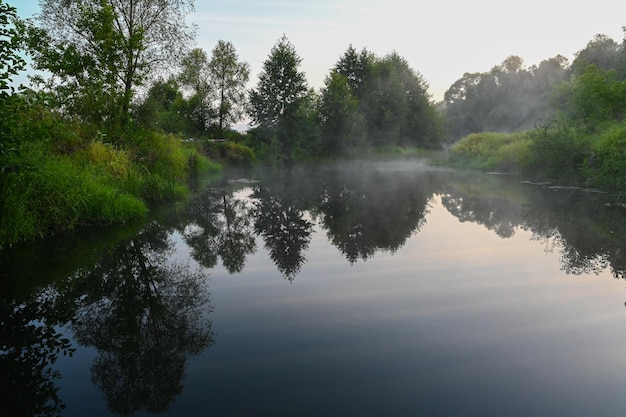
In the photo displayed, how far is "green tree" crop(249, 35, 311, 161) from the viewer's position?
39.9 meters

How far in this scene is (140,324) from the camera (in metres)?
4.08

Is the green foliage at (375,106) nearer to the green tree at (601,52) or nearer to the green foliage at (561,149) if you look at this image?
the green tree at (601,52)

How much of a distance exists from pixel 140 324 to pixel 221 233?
4.54 meters

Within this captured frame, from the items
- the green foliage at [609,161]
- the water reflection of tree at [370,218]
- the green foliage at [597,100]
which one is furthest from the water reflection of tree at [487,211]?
the green foliage at [597,100]

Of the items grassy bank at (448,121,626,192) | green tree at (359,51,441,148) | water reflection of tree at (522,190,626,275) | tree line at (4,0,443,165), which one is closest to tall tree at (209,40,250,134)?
tree line at (4,0,443,165)

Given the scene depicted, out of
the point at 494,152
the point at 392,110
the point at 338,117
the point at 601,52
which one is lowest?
the point at 494,152

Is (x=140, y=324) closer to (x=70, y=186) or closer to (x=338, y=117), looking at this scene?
(x=70, y=186)

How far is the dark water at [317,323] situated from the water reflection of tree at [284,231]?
7 cm

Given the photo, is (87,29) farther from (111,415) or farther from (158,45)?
(111,415)

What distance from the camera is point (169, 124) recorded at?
117 feet

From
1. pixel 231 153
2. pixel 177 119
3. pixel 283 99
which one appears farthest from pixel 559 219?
pixel 177 119

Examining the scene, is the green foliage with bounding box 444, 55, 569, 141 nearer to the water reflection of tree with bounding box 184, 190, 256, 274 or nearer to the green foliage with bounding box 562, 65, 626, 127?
the green foliage with bounding box 562, 65, 626, 127

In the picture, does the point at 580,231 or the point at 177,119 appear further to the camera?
the point at 177,119

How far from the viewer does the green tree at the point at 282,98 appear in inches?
1571
